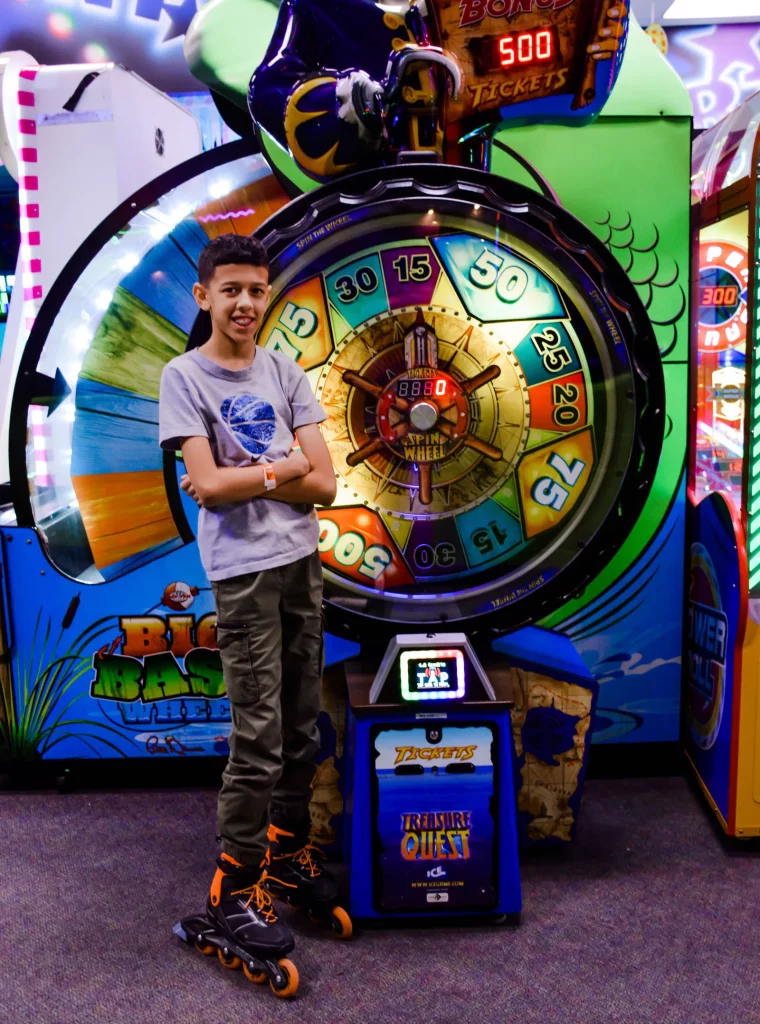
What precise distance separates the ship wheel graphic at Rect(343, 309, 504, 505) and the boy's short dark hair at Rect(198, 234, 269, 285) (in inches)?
15.0

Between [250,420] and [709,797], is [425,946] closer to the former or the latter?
[709,797]

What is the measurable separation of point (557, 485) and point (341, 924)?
45.5 inches

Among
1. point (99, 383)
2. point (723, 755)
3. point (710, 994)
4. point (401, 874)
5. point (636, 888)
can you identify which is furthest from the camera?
point (99, 383)

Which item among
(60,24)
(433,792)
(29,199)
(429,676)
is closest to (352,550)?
(429,676)

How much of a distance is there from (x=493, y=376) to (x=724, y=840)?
4.70 ft

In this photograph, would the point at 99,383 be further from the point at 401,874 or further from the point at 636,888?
the point at 636,888

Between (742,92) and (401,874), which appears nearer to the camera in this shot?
(401,874)

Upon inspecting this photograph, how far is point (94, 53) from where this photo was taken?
2.64 m

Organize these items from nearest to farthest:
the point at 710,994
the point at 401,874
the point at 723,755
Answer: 1. the point at 710,994
2. the point at 401,874
3. the point at 723,755

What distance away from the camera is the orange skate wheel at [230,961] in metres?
1.92

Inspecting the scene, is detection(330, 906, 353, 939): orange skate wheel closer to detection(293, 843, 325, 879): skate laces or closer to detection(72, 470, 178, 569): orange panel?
detection(293, 843, 325, 879): skate laces

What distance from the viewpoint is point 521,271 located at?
2146mm

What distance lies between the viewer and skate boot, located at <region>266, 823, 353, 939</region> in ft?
6.68

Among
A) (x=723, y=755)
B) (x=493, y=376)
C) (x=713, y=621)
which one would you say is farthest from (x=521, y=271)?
(x=723, y=755)
